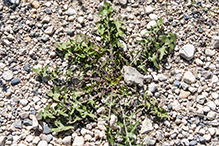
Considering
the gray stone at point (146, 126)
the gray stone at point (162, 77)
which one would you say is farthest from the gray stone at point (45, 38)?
the gray stone at point (146, 126)

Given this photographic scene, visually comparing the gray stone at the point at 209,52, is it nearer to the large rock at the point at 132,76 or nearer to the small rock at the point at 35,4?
the large rock at the point at 132,76

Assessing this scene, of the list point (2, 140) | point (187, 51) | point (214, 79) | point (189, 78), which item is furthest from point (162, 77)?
point (2, 140)

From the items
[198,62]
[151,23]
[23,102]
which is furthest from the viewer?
[151,23]

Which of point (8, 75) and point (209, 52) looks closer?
point (8, 75)

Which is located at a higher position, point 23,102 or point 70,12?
point 70,12

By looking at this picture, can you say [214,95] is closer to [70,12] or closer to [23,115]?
[70,12]

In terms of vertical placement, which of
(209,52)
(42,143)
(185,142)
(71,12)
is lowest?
(185,142)

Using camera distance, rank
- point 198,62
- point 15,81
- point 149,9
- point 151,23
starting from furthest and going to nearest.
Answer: point 149,9, point 151,23, point 198,62, point 15,81
